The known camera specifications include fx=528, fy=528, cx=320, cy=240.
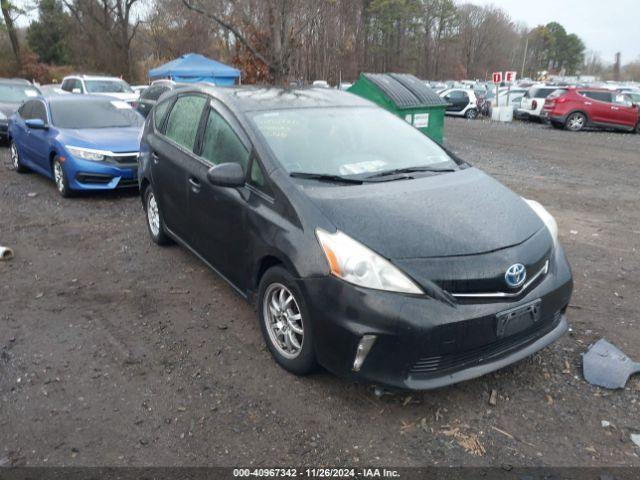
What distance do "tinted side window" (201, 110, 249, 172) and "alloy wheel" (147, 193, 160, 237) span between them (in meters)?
1.44

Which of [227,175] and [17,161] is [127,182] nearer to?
[17,161]

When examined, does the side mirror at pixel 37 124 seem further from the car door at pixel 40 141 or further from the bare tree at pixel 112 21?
the bare tree at pixel 112 21

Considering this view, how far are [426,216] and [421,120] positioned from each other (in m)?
5.45

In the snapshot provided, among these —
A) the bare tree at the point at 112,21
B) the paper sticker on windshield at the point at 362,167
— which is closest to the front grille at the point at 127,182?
the paper sticker on windshield at the point at 362,167

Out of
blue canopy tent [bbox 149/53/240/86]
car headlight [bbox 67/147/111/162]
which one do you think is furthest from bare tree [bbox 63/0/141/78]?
car headlight [bbox 67/147/111/162]

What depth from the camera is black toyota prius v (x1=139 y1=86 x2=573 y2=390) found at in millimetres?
2738

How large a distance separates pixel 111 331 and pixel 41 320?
0.63 meters

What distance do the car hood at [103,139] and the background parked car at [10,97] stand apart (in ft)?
20.8

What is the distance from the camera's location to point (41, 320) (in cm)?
407

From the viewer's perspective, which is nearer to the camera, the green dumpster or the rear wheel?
the rear wheel

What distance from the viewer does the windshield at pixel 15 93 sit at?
1348cm

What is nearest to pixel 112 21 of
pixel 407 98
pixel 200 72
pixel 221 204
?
pixel 200 72

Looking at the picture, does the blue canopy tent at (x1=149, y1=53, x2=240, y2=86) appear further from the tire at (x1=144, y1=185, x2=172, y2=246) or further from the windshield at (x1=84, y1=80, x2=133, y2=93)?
the tire at (x1=144, y1=185, x2=172, y2=246)

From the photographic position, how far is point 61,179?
7.68 metres
